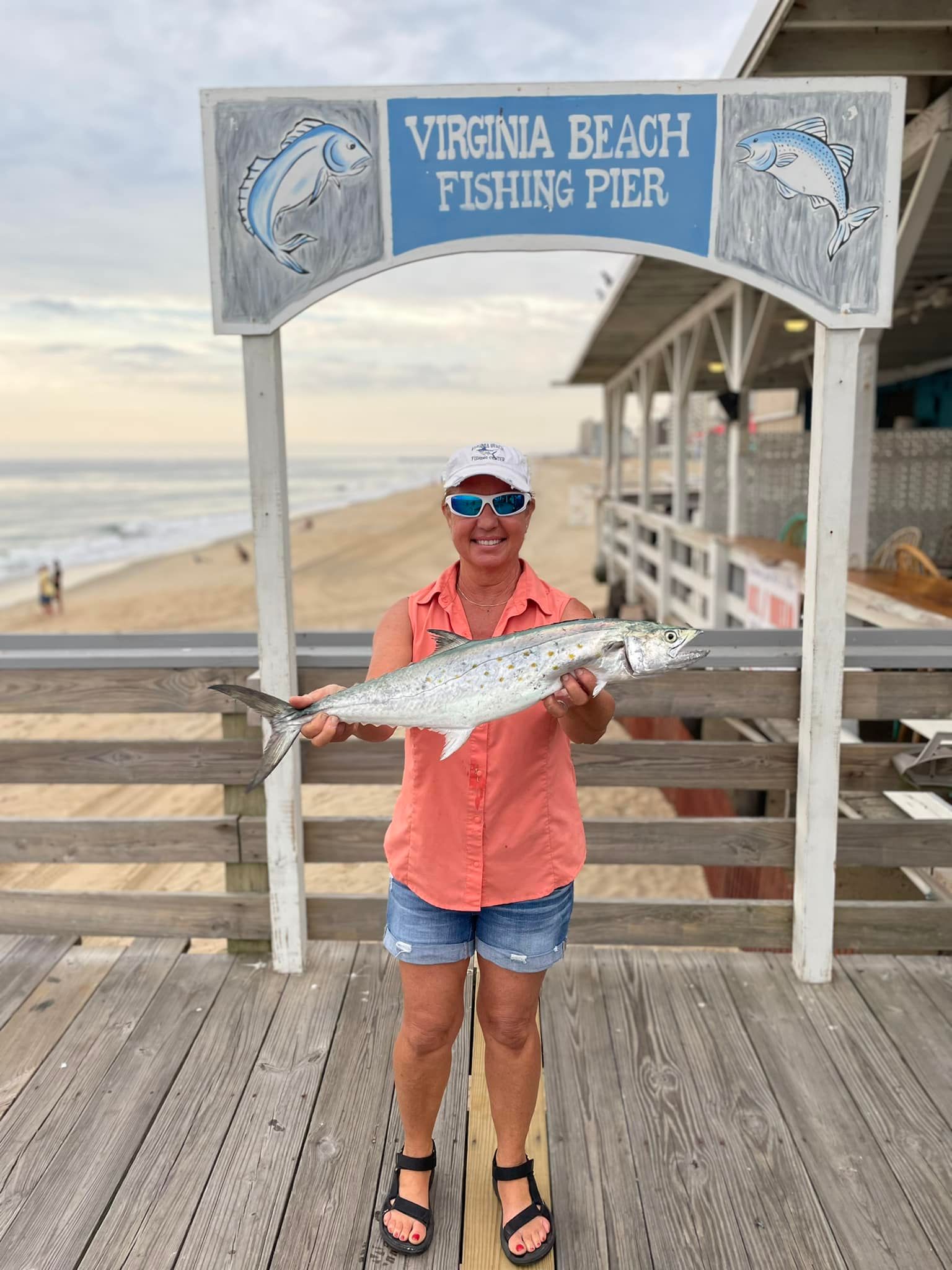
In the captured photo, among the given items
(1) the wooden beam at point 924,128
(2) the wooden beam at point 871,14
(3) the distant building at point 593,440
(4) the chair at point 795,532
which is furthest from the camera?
(3) the distant building at point 593,440

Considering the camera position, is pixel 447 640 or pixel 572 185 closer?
pixel 447 640

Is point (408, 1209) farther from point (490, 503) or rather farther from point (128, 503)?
point (128, 503)

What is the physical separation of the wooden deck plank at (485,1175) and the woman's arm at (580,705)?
0.78 metres

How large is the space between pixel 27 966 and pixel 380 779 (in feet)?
5.01

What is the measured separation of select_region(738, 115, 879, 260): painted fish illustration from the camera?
103 inches

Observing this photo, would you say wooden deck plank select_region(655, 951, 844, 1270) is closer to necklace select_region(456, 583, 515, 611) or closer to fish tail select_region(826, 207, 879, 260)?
necklace select_region(456, 583, 515, 611)

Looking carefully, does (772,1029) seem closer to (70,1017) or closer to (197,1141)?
(197,1141)

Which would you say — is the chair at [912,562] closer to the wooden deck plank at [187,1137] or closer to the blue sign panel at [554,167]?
the blue sign panel at [554,167]

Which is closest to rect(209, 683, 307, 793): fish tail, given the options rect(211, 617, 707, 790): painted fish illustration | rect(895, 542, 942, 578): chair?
rect(211, 617, 707, 790): painted fish illustration

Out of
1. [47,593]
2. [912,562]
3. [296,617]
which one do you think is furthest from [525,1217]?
[47,593]

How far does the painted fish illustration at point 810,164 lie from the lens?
8.60 feet

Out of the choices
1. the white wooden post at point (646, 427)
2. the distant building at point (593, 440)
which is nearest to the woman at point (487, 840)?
the white wooden post at point (646, 427)

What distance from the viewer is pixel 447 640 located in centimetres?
166

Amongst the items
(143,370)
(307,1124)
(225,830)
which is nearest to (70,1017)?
(225,830)
